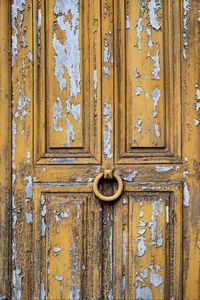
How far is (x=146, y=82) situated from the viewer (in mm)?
1803

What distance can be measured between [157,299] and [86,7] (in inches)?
36.8

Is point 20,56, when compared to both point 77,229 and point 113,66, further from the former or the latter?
point 77,229

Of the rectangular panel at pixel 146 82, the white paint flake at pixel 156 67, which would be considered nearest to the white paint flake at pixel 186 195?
the rectangular panel at pixel 146 82

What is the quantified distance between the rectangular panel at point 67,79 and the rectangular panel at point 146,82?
0.08 m

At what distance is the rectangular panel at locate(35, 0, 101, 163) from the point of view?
1.82 meters

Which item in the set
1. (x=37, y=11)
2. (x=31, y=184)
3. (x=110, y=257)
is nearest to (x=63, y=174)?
(x=31, y=184)

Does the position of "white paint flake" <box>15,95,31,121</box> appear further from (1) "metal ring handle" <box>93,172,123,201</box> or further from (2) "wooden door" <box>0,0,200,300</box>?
(1) "metal ring handle" <box>93,172,123,201</box>

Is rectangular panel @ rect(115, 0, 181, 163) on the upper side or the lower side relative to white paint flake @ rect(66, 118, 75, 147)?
upper

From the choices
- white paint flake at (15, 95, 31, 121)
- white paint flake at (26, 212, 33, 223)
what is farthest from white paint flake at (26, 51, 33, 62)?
white paint flake at (26, 212, 33, 223)

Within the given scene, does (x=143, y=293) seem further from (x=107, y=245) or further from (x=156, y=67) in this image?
(x=156, y=67)

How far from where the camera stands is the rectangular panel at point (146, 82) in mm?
1793

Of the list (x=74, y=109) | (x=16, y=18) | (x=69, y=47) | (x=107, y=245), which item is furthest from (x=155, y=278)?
(x=16, y=18)

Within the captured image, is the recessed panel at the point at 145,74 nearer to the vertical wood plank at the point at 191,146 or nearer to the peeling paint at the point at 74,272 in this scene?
the vertical wood plank at the point at 191,146

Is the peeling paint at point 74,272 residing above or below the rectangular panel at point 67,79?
below
